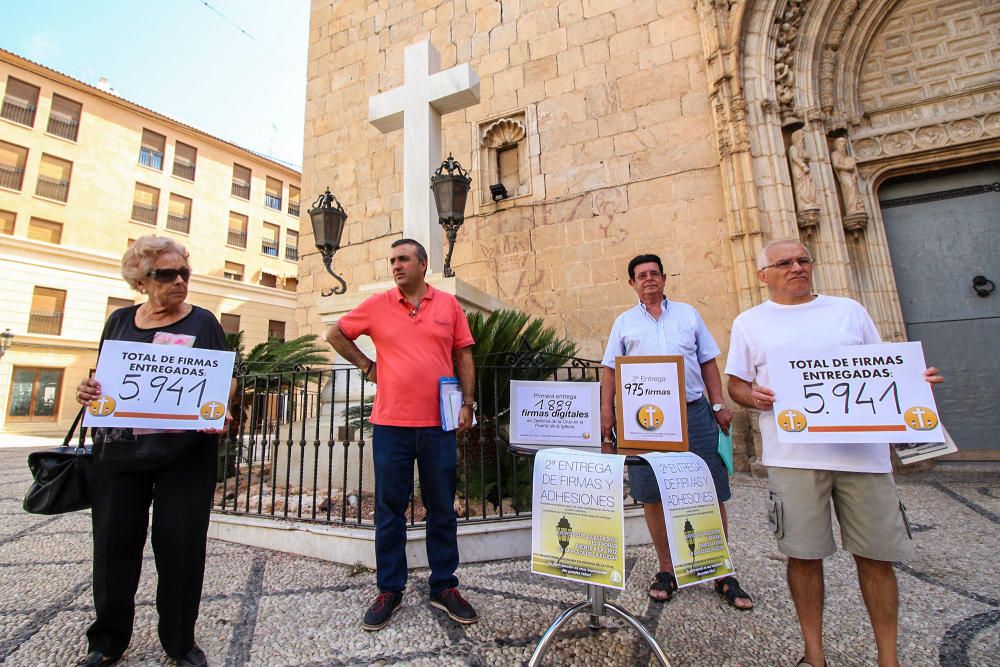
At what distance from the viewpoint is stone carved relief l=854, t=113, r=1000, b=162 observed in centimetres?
524

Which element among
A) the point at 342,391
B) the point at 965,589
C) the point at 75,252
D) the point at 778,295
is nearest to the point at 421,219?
the point at 342,391

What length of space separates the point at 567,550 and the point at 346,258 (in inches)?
304

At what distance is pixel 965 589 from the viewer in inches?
87.0

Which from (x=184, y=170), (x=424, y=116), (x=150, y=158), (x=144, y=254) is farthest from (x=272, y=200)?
(x=144, y=254)

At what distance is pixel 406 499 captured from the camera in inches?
83.2

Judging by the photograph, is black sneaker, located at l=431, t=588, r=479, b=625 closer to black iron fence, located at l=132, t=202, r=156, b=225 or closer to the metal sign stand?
the metal sign stand

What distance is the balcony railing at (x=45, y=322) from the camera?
16531 mm

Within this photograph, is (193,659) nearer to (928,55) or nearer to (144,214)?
(928,55)

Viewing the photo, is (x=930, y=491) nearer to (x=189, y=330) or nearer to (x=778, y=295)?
(x=778, y=295)

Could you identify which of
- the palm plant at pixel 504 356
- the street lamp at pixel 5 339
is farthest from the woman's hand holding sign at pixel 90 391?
the street lamp at pixel 5 339

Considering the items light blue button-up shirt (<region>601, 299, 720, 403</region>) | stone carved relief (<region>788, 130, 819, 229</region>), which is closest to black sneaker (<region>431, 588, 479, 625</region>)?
light blue button-up shirt (<region>601, 299, 720, 403</region>)

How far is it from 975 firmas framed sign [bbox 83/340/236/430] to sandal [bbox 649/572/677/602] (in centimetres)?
211

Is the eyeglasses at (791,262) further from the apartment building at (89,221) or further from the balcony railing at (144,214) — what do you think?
the balcony railing at (144,214)

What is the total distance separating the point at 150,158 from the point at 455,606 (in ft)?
88.1
